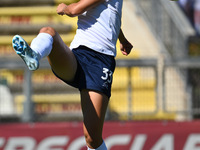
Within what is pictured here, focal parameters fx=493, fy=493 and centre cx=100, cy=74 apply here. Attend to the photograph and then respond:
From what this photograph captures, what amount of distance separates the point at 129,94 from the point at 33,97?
1282 millimetres

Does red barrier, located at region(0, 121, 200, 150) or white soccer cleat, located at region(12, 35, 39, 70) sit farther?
red barrier, located at region(0, 121, 200, 150)

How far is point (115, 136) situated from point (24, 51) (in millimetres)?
3226

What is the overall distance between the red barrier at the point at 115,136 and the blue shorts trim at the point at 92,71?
2506 mm

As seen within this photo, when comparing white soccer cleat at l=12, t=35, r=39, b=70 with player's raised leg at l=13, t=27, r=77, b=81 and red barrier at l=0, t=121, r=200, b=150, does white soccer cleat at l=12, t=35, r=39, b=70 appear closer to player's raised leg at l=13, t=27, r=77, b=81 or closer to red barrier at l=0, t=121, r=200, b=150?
player's raised leg at l=13, t=27, r=77, b=81

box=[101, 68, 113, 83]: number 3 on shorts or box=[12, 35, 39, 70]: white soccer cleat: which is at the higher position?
box=[12, 35, 39, 70]: white soccer cleat

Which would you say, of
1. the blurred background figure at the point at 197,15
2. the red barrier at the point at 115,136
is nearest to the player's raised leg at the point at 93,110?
the red barrier at the point at 115,136

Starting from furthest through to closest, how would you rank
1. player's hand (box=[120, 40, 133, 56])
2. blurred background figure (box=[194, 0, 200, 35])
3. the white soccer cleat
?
blurred background figure (box=[194, 0, 200, 35]) < player's hand (box=[120, 40, 133, 56]) < the white soccer cleat

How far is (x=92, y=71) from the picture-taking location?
349 cm

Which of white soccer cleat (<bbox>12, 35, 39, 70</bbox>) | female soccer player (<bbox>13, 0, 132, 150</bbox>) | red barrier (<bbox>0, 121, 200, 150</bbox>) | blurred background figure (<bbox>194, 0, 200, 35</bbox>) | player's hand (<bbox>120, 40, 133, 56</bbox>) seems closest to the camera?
white soccer cleat (<bbox>12, 35, 39, 70</bbox>)

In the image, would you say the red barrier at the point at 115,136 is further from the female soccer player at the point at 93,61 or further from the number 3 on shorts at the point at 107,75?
the number 3 on shorts at the point at 107,75

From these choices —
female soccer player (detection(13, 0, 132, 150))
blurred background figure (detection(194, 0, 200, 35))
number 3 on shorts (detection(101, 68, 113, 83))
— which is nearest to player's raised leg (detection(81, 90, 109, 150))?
female soccer player (detection(13, 0, 132, 150))

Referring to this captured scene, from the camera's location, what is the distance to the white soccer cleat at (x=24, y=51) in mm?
2945

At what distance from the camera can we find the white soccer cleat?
2.95 meters

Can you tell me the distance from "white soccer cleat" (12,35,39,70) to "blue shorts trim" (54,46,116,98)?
22.7 inches
